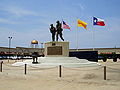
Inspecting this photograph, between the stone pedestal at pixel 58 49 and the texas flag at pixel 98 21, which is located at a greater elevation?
the texas flag at pixel 98 21

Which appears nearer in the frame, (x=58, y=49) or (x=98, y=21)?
(x=58, y=49)

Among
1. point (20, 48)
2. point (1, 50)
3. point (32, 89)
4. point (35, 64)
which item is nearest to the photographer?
point (32, 89)

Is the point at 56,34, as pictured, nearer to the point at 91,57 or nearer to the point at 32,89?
the point at 91,57

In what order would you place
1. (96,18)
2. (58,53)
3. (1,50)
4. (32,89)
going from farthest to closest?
(1,50) → (96,18) → (58,53) → (32,89)

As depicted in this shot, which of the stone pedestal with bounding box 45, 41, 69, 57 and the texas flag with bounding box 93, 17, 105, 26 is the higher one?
the texas flag with bounding box 93, 17, 105, 26

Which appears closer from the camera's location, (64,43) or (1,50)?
(64,43)

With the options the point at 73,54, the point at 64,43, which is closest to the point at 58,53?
the point at 64,43

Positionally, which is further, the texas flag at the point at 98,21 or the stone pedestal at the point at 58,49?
the texas flag at the point at 98,21

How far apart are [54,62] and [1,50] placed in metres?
48.7

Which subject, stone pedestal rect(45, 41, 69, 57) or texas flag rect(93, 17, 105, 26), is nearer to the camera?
stone pedestal rect(45, 41, 69, 57)

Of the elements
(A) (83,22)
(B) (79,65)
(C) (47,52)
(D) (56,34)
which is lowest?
(B) (79,65)

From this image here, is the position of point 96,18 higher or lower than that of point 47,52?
higher

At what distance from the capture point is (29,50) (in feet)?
255

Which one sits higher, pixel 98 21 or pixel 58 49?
pixel 98 21
